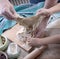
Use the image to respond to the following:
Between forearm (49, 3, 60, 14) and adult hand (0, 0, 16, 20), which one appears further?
forearm (49, 3, 60, 14)

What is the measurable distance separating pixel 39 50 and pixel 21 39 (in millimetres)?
184

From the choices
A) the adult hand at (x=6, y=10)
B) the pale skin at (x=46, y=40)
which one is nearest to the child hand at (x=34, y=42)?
the pale skin at (x=46, y=40)

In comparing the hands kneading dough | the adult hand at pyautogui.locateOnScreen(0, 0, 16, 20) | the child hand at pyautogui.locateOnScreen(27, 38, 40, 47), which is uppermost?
A: the adult hand at pyautogui.locateOnScreen(0, 0, 16, 20)

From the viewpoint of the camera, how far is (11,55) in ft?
3.60

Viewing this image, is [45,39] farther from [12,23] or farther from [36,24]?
[12,23]

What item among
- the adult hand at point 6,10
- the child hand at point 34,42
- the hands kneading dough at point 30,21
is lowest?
the child hand at point 34,42

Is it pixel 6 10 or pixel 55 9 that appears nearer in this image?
pixel 6 10

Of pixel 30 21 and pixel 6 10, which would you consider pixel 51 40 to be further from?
pixel 6 10

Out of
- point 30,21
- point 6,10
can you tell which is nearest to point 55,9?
point 30,21

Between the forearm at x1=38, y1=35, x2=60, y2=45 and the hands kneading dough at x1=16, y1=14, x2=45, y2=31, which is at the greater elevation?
the hands kneading dough at x1=16, y1=14, x2=45, y2=31

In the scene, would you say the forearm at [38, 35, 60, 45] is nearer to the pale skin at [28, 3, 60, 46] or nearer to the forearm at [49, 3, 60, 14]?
the pale skin at [28, 3, 60, 46]

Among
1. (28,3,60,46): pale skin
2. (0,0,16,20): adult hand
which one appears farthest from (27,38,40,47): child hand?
(0,0,16,20): adult hand

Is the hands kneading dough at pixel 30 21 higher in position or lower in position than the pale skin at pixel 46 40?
higher

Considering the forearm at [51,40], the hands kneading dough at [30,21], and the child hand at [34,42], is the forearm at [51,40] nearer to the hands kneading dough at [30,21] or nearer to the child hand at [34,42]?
the child hand at [34,42]
